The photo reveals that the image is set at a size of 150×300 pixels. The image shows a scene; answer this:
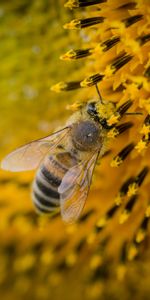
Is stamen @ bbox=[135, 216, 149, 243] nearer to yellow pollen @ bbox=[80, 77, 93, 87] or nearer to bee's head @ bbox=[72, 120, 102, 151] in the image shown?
bee's head @ bbox=[72, 120, 102, 151]

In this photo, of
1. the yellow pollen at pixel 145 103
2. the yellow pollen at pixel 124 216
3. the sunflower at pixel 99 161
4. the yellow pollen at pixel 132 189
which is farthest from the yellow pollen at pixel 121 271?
the yellow pollen at pixel 145 103

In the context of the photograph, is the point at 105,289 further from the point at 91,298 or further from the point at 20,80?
the point at 20,80

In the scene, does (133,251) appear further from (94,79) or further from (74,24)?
(74,24)

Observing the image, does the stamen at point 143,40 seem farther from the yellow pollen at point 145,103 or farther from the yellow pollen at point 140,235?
the yellow pollen at point 140,235

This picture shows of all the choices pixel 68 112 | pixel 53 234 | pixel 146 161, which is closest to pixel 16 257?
pixel 53 234

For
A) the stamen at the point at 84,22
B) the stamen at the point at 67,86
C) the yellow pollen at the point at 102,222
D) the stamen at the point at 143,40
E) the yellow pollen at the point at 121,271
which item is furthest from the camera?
the yellow pollen at the point at 121,271

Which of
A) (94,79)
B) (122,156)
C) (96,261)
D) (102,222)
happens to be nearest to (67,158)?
(122,156)
